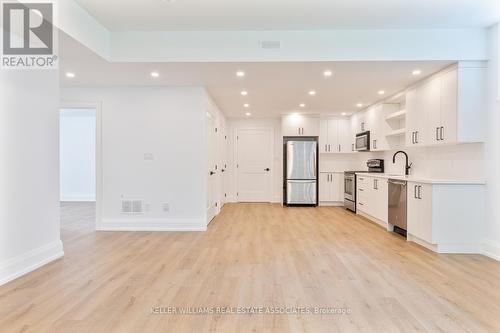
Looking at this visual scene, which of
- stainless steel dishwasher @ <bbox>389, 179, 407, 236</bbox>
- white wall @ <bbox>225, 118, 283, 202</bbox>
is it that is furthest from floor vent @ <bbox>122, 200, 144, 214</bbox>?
stainless steel dishwasher @ <bbox>389, 179, 407, 236</bbox>

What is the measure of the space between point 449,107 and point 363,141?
2.98 metres

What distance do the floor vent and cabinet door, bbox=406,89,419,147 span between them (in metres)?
4.70

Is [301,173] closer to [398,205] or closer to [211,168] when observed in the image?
[211,168]

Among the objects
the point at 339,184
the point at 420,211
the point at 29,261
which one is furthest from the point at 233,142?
the point at 29,261

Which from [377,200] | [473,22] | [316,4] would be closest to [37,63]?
[316,4]

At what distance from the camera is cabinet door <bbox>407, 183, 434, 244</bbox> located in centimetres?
397

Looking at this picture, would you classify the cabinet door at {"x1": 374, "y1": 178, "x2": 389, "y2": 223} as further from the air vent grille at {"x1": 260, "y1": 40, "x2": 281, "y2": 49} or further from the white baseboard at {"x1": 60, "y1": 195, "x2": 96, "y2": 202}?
the white baseboard at {"x1": 60, "y1": 195, "x2": 96, "y2": 202}

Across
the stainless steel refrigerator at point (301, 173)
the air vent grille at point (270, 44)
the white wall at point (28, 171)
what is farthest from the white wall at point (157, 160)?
the stainless steel refrigerator at point (301, 173)

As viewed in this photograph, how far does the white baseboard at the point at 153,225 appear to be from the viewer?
512 centimetres

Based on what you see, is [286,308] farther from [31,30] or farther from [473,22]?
[473,22]

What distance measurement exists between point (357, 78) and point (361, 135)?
112 inches

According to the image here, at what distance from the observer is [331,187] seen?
26.9ft

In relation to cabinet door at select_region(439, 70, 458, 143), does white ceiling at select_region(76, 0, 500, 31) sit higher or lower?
higher

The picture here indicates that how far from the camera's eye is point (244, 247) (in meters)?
4.10
